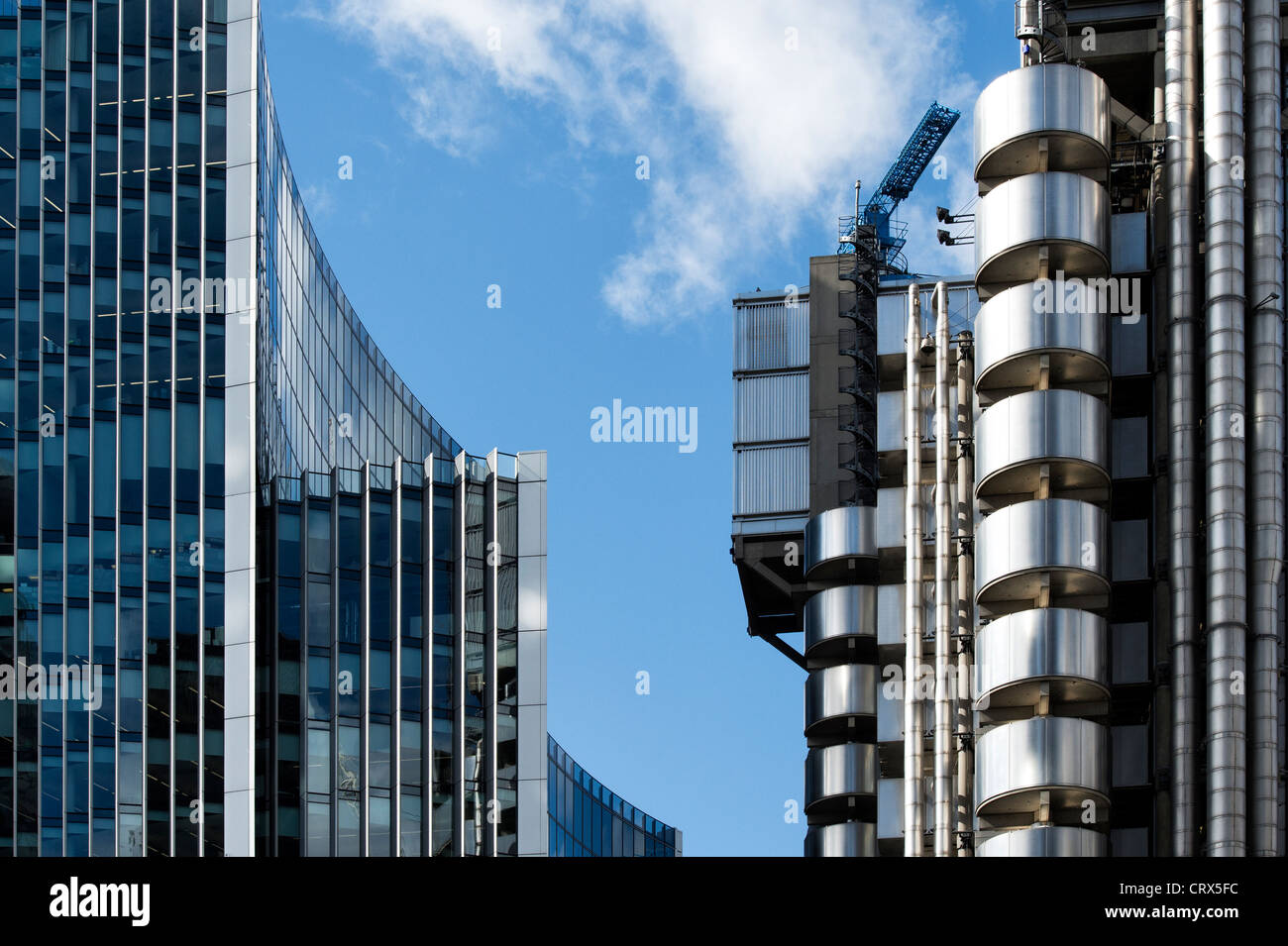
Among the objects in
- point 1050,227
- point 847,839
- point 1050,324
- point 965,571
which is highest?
point 1050,227

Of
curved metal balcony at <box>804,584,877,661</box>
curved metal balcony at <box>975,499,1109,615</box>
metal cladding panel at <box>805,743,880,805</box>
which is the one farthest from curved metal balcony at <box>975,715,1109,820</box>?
curved metal balcony at <box>804,584,877,661</box>

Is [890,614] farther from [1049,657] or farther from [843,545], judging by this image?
[1049,657]

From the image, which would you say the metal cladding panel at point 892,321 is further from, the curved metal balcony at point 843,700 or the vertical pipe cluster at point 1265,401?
the vertical pipe cluster at point 1265,401

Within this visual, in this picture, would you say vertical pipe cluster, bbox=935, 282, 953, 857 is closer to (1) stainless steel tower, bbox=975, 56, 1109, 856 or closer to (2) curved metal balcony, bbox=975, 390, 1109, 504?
(1) stainless steel tower, bbox=975, 56, 1109, 856

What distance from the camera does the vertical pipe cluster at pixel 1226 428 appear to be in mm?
59969

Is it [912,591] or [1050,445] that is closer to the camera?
[1050,445]

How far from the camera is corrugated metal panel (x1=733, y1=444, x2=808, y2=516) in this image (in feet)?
303

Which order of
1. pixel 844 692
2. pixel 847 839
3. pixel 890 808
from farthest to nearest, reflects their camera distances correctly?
pixel 844 692
pixel 847 839
pixel 890 808

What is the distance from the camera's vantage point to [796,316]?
9481 cm

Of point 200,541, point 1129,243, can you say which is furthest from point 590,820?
point 1129,243

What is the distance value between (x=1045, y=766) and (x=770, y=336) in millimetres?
35988

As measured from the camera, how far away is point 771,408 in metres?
93.7

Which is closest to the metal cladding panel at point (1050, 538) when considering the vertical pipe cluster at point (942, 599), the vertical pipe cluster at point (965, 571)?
the vertical pipe cluster at point (942, 599)
